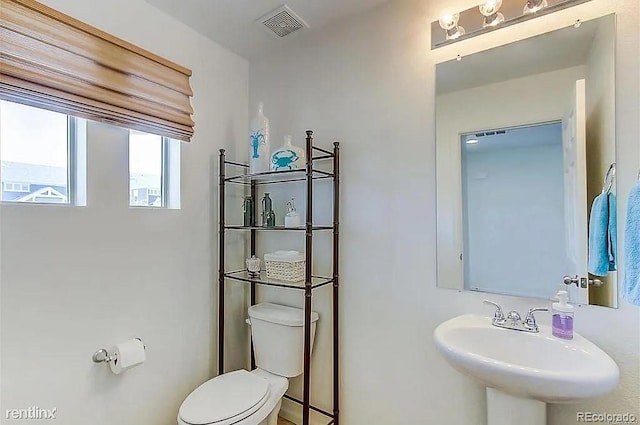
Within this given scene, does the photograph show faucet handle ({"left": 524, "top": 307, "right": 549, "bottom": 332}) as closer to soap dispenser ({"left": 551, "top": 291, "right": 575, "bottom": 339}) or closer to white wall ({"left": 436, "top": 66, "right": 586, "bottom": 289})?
soap dispenser ({"left": 551, "top": 291, "right": 575, "bottom": 339})

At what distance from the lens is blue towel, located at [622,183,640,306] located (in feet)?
3.23

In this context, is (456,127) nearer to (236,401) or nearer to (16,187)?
(236,401)

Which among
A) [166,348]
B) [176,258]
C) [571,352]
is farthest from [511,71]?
[166,348]

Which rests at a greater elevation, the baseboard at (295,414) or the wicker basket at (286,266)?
the wicker basket at (286,266)

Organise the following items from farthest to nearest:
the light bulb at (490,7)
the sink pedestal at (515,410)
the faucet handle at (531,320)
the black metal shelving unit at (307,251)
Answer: the black metal shelving unit at (307,251) < the light bulb at (490,7) < the faucet handle at (531,320) < the sink pedestal at (515,410)

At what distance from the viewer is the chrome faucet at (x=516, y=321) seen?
50.6 inches

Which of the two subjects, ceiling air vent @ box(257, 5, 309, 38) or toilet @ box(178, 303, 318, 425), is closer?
toilet @ box(178, 303, 318, 425)

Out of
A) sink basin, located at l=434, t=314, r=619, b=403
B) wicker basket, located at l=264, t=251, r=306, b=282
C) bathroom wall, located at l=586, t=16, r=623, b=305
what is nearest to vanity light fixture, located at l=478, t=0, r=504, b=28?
bathroom wall, located at l=586, t=16, r=623, b=305

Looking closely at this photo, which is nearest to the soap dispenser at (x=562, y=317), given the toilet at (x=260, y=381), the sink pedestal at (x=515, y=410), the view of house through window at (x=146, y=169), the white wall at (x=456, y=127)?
the sink pedestal at (x=515, y=410)

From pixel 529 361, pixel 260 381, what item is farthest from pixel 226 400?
pixel 529 361

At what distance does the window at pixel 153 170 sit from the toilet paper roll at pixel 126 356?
687 mm

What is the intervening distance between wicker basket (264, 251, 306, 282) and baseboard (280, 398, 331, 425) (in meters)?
0.85

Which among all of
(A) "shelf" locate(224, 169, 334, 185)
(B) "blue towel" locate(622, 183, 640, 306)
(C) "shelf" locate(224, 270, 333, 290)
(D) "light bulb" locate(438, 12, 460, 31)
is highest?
(D) "light bulb" locate(438, 12, 460, 31)

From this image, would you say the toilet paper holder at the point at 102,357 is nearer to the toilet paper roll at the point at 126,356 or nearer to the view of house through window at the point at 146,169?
the toilet paper roll at the point at 126,356
